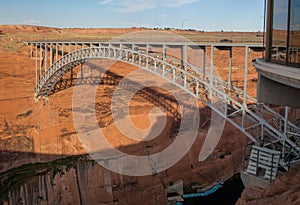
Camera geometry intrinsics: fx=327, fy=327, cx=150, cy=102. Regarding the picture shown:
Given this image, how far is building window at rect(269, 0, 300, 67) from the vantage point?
4172 mm

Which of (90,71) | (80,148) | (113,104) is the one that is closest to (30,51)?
(90,71)

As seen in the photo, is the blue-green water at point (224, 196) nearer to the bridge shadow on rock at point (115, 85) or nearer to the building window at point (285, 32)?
the bridge shadow on rock at point (115, 85)

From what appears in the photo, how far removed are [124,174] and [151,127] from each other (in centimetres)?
402

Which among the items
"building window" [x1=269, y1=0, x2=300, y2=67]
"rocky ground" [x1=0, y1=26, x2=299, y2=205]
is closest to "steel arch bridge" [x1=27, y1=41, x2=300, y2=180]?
"rocky ground" [x1=0, y1=26, x2=299, y2=205]

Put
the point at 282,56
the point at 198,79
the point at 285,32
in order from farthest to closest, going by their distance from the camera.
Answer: the point at 198,79
the point at 282,56
the point at 285,32

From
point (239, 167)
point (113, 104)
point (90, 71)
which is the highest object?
point (90, 71)

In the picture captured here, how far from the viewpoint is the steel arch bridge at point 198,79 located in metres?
10.6

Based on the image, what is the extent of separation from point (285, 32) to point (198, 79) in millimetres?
7712

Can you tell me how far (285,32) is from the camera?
4.57m

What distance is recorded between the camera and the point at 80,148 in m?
17.8

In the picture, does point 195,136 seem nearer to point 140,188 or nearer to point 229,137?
point 229,137

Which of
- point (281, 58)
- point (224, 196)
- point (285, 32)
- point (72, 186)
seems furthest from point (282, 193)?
point (224, 196)

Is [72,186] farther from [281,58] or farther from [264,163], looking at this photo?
[281,58]

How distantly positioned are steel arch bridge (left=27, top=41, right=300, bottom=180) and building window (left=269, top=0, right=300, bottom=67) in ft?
15.6
